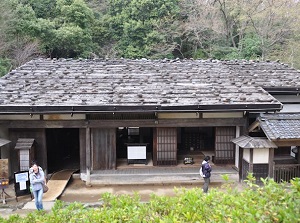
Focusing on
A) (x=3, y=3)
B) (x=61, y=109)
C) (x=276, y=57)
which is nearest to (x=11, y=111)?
(x=61, y=109)

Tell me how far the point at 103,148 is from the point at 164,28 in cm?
2402

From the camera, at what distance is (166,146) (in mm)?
12266

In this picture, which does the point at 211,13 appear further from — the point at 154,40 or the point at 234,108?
the point at 234,108

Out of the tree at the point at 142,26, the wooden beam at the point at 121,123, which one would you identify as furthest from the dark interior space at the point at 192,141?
the tree at the point at 142,26

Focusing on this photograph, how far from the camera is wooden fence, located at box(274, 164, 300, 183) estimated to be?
35.7 feet

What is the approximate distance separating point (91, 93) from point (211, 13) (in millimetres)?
25938

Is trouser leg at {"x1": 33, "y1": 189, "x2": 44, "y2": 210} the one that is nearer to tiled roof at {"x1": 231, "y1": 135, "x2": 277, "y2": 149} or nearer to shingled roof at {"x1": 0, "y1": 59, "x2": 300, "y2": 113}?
shingled roof at {"x1": 0, "y1": 59, "x2": 300, "y2": 113}

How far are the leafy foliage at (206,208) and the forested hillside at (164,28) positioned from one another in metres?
25.5

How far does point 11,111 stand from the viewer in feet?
34.6

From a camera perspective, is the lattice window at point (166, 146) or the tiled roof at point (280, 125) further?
the lattice window at point (166, 146)

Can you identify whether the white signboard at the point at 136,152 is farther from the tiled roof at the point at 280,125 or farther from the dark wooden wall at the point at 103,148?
the tiled roof at the point at 280,125

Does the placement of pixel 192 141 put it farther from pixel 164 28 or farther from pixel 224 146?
pixel 164 28

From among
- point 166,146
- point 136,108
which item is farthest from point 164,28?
point 136,108

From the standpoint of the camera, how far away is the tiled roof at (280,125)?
33.5ft
